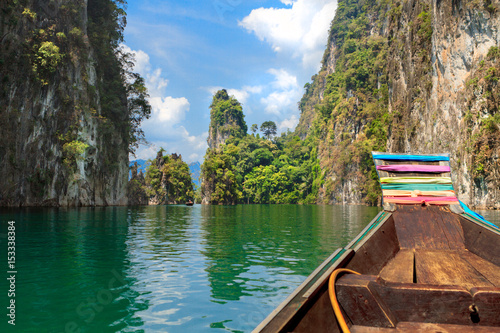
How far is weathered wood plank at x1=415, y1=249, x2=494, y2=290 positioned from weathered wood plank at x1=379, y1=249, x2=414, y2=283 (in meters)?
0.12

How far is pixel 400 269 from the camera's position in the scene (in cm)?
494

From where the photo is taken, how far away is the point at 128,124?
48.2 m

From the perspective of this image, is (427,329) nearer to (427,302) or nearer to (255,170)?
(427,302)

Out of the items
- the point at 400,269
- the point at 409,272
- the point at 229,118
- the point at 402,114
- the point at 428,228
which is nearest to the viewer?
the point at 409,272

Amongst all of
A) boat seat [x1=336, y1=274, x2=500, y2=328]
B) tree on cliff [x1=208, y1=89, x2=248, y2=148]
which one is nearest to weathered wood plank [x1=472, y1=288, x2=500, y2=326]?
boat seat [x1=336, y1=274, x2=500, y2=328]

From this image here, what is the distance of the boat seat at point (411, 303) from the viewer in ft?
9.64

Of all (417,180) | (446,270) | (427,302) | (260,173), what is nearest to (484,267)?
(446,270)

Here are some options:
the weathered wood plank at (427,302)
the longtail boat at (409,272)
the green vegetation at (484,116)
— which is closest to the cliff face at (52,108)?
the longtail boat at (409,272)

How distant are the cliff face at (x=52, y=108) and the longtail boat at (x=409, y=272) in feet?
103

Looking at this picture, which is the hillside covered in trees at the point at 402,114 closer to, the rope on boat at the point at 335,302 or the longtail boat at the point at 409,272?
the longtail boat at the point at 409,272

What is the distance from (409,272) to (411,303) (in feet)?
5.93

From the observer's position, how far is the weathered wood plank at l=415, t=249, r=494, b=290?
446cm

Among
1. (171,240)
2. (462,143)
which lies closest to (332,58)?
(462,143)

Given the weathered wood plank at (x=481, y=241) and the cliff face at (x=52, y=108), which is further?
the cliff face at (x=52, y=108)
